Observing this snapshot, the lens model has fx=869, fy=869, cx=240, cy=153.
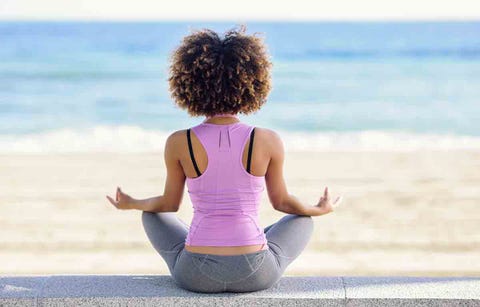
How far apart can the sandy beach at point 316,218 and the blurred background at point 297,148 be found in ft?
0.05

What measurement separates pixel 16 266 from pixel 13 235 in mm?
826

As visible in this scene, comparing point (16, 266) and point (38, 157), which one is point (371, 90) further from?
point (16, 266)

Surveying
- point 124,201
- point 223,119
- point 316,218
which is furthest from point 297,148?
point 223,119

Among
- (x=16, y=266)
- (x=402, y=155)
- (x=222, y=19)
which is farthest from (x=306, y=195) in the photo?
(x=222, y=19)

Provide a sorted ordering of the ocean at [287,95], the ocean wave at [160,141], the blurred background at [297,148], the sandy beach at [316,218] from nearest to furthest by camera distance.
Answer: the sandy beach at [316,218]
the blurred background at [297,148]
the ocean wave at [160,141]
the ocean at [287,95]

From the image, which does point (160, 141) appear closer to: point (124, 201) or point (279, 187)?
point (124, 201)

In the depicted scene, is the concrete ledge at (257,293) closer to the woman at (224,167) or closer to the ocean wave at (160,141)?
the woman at (224,167)

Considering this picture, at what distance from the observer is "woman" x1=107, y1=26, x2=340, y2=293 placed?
2.70 m

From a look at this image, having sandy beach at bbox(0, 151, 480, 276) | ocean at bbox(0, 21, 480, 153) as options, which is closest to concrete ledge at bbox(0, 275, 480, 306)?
ocean at bbox(0, 21, 480, 153)

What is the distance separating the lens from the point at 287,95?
17.5 metres

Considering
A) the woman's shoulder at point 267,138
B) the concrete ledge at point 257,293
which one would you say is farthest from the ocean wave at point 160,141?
the woman's shoulder at point 267,138

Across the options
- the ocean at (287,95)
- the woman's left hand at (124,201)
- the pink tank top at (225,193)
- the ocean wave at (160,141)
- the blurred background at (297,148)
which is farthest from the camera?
the ocean at (287,95)

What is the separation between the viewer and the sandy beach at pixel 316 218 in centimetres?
490

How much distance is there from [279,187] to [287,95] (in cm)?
1480
